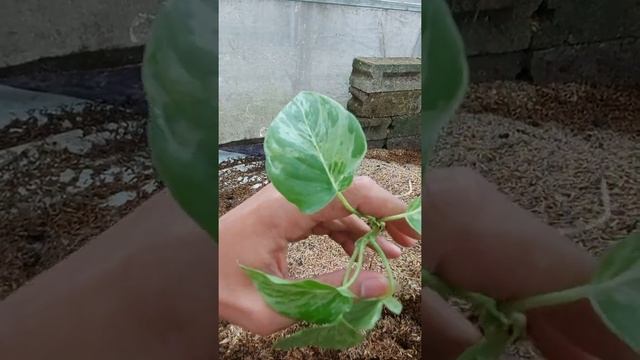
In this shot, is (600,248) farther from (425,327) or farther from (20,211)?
(20,211)

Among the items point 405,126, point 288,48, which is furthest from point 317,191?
point 405,126

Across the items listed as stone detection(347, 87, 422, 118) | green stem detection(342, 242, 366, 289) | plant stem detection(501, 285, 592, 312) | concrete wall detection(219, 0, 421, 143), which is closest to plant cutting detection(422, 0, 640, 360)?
plant stem detection(501, 285, 592, 312)

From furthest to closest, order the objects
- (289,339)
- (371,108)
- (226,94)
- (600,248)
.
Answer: (371,108)
(226,94)
(289,339)
(600,248)

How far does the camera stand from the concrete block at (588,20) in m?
0.36

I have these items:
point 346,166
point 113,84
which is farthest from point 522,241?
point 113,84

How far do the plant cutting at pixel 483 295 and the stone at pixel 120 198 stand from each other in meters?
0.21

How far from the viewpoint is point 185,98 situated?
1.33 feet

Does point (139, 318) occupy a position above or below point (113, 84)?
below

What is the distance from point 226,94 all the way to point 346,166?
0.26 metres

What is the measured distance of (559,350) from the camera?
0.38 m

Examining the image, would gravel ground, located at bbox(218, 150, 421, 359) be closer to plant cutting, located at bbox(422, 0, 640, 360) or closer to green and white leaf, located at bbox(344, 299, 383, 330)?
green and white leaf, located at bbox(344, 299, 383, 330)

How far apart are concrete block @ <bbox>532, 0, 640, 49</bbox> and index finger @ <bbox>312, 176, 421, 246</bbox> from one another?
0.25m

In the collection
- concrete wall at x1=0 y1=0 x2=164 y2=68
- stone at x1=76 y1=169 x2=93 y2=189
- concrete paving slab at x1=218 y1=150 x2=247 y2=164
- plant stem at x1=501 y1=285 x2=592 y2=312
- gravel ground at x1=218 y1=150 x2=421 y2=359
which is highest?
concrete wall at x1=0 y1=0 x2=164 y2=68

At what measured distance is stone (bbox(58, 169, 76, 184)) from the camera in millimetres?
383
